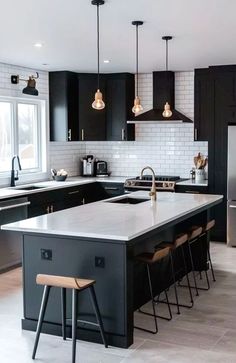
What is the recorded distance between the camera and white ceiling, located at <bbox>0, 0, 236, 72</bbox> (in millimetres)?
4203

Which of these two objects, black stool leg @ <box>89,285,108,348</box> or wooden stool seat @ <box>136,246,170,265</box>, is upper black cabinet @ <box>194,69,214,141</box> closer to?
wooden stool seat @ <box>136,246,170,265</box>

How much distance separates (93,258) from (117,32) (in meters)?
2.34

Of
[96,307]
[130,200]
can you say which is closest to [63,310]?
[96,307]

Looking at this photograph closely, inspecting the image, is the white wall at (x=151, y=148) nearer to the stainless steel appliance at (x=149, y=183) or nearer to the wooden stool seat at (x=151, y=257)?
the stainless steel appliance at (x=149, y=183)

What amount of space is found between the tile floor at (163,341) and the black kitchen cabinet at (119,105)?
12.1ft

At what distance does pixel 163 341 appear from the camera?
4090 mm

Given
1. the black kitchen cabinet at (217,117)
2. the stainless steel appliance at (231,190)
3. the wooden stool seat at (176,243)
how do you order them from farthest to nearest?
the black kitchen cabinet at (217,117) → the stainless steel appliance at (231,190) → the wooden stool seat at (176,243)

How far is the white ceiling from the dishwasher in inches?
70.2

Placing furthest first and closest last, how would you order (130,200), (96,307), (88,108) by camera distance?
(88,108) < (130,200) < (96,307)

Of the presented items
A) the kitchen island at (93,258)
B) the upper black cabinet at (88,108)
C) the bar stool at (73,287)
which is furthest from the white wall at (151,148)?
the bar stool at (73,287)

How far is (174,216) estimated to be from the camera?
4562 millimetres

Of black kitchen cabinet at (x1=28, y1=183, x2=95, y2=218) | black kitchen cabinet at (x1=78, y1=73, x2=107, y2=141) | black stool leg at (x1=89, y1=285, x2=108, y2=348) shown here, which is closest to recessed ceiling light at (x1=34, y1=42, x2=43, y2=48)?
black kitchen cabinet at (x1=28, y1=183, x2=95, y2=218)

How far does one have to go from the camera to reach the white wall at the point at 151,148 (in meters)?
8.17

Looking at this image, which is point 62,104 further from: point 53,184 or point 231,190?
point 231,190
